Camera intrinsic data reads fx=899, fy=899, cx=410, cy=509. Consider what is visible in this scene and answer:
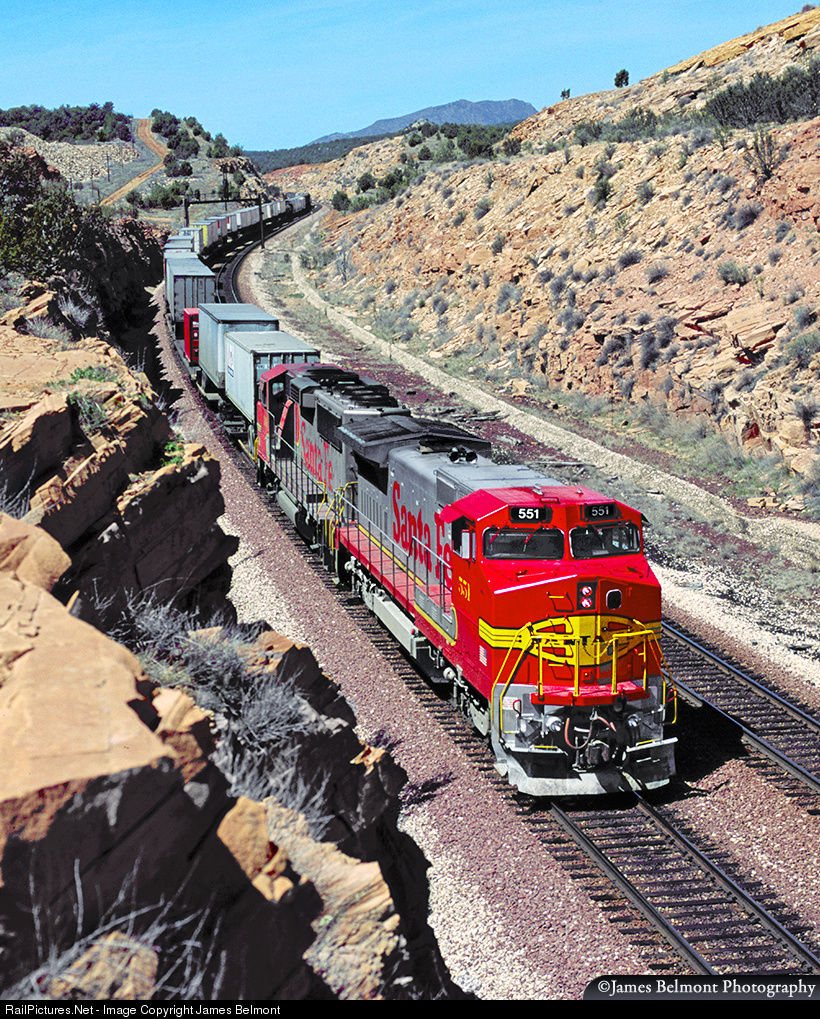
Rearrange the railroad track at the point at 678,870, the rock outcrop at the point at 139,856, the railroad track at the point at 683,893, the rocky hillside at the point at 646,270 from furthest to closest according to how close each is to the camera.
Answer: the rocky hillside at the point at 646,270 < the railroad track at the point at 678,870 < the railroad track at the point at 683,893 < the rock outcrop at the point at 139,856

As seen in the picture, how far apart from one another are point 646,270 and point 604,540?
30.1 metres

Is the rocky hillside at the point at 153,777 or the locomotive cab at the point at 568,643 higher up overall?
the rocky hillside at the point at 153,777

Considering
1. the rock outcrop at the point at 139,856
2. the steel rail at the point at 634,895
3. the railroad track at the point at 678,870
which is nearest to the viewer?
the rock outcrop at the point at 139,856

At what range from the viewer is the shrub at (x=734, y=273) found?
34.1m

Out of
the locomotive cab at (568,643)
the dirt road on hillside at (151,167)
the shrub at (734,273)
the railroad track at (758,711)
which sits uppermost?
the dirt road on hillside at (151,167)

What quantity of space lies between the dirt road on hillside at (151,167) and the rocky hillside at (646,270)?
4314cm

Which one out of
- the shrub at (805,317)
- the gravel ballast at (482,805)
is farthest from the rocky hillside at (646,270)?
the gravel ballast at (482,805)

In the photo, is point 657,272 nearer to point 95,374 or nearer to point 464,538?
point 464,538

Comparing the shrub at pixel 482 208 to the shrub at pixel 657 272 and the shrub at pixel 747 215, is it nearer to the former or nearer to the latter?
the shrub at pixel 657 272

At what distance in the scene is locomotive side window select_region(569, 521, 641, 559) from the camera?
499 inches

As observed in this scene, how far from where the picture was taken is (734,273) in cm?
3431

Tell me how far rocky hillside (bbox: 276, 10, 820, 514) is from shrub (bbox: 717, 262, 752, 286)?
0.28 feet

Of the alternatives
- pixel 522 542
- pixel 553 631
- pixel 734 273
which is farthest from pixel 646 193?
pixel 553 631

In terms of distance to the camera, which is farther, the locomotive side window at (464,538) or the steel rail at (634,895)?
the locomotive side window at (464,538)
